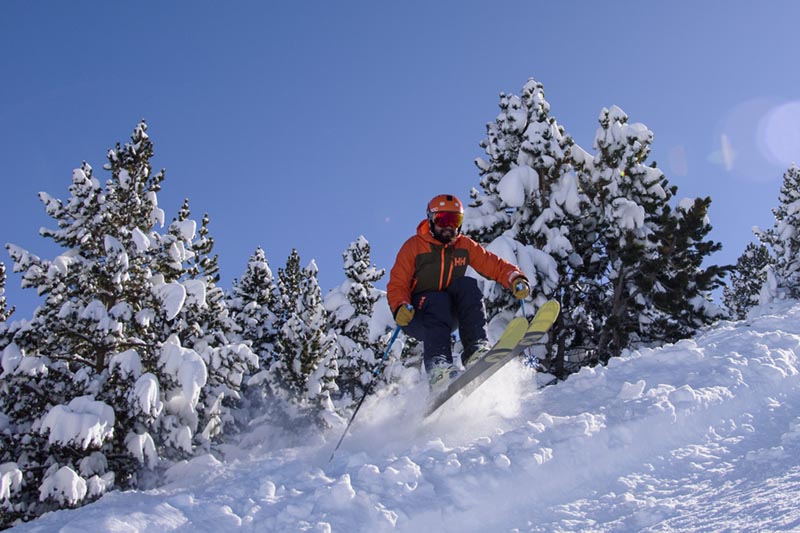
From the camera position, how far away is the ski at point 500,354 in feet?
17.8

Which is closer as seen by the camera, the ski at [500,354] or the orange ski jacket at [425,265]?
the ski at [500,354]

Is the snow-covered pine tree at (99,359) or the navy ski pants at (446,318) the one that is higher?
the snow-covered pine tree at (99,359)

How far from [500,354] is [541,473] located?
1658 mm

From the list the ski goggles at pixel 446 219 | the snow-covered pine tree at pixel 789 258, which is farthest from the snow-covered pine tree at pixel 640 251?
the snow-covered pine tree at pixel 789 258

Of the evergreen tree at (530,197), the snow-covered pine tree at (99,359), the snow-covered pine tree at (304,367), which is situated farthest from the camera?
the snow-covered pine tree at (304,367)

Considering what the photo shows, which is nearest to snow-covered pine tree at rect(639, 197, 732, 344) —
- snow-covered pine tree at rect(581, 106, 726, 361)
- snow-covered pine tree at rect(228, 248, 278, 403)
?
snow-covered pine tree at rect(581, 106, 726, 361)

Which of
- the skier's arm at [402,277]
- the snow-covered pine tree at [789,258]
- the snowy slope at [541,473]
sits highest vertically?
the snow-covered pine tree at [789,258]

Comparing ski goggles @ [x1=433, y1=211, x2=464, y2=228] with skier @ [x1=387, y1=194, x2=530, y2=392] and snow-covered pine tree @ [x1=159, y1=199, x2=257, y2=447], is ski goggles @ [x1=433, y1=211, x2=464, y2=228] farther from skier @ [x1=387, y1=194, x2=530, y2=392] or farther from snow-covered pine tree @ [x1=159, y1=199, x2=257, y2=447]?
snow-covered pine tree @ [x1=159, y1=199, x2=257, y2=447]

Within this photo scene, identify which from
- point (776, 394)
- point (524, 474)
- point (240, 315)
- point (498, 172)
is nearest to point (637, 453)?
point (524, 474)

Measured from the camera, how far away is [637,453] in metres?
4.20

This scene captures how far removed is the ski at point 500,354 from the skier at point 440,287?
541mm

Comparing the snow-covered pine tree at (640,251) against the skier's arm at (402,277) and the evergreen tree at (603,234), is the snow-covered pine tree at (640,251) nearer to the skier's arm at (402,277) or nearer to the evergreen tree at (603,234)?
the evergreen tree at (603,234)

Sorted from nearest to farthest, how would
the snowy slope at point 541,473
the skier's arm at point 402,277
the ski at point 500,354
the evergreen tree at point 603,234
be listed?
1. the snowy slope at point 541,473
2. the ski at point 500,354
3. the skier's arm at point 402,277
4. the evergreen tree at point 603,234

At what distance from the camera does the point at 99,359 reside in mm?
11594
